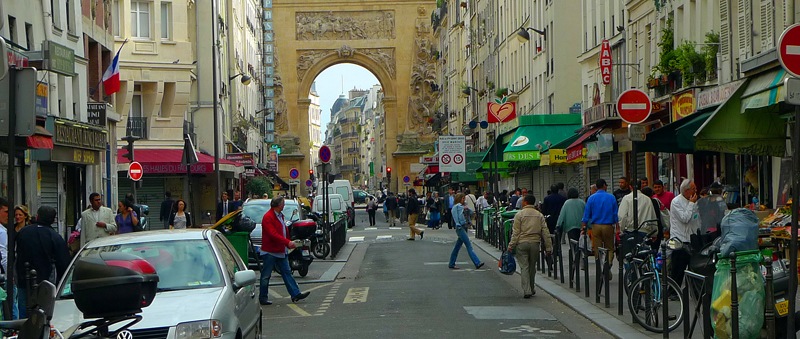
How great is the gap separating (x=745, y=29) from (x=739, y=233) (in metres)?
10.6

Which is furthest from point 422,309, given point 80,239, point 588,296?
point 80,239

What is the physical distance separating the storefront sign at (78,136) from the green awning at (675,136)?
37.2ft

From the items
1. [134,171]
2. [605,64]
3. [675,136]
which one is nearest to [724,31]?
[675,136]

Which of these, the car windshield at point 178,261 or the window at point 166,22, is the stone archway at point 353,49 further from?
the car windshield at point 178,261

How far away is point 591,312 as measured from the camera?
12.3 meters

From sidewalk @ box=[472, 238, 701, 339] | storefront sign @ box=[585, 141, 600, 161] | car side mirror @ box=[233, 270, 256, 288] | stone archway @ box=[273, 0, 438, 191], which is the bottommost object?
sidewalk @ box=[472, 238, 701, 339]

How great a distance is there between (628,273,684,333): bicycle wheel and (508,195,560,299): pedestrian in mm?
3649

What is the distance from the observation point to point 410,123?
83.9 meters

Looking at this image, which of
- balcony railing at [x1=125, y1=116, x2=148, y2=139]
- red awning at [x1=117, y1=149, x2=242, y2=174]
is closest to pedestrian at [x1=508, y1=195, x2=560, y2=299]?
red awning at [x1=117, y1=149, x2=242, y2=174]

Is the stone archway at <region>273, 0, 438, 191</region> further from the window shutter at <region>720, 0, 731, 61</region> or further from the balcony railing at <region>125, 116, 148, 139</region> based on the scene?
the window shutter at <region>720, 0, 731, 61</region>

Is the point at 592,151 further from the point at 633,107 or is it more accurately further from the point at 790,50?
the point at 790,50

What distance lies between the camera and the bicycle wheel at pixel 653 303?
1045 centimetres

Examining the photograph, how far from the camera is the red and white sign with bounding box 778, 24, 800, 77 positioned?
740 centimetres

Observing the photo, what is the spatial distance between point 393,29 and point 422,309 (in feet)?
233
